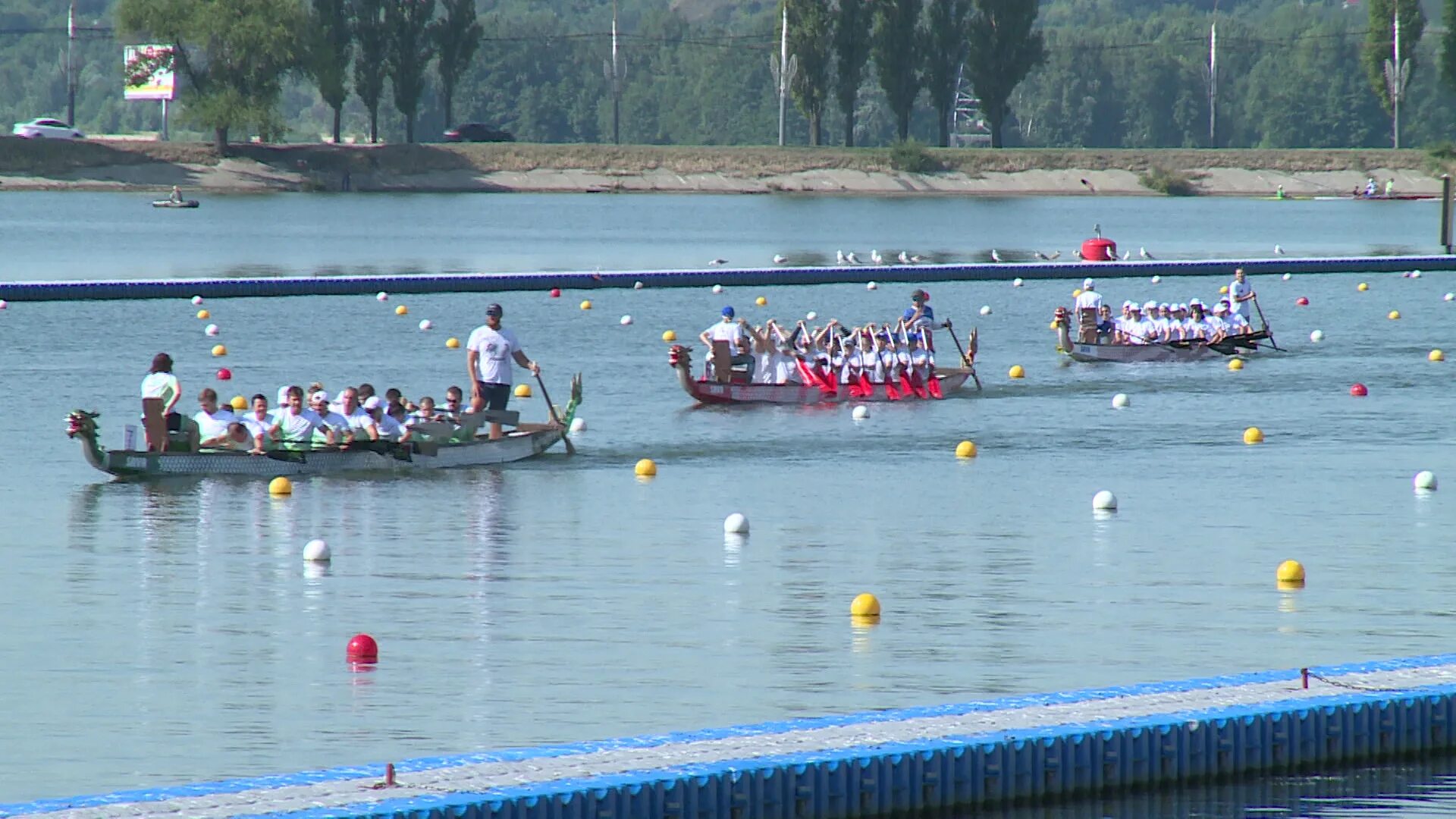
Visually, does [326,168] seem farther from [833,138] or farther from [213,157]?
[833,138]

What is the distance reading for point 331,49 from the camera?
101750mm

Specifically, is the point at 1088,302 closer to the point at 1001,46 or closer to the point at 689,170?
the point at 1001,46

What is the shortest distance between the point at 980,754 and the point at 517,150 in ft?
335

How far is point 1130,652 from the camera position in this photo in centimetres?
1527

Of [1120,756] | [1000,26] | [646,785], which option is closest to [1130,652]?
[1120,756]

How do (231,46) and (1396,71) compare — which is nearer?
(231,46)

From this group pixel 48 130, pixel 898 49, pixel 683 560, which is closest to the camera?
pixel 683 560

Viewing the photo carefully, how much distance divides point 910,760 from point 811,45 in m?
93.6

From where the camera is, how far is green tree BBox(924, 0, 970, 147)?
10519 cm

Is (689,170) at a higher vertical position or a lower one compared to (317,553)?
higher

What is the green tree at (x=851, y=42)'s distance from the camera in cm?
10312

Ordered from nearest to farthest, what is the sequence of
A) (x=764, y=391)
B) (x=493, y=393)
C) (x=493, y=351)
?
(x=493, y=351), (x=493, y=393), (x=764, y=391)

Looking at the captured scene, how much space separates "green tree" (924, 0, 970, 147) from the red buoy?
92529 mm

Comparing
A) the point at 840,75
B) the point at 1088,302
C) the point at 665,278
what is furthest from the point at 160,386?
the point at 840,75
